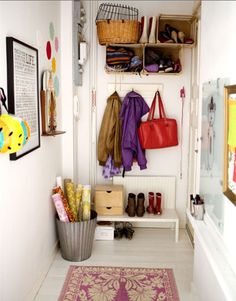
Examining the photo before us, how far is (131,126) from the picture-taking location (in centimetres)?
389

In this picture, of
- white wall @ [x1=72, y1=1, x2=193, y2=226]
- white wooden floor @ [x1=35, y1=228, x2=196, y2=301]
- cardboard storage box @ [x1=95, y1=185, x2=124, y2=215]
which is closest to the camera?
white wooden floor @ [x1=35, y1=228, x2=196, y2=301]

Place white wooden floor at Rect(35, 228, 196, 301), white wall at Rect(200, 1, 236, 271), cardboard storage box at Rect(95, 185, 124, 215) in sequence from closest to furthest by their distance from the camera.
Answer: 1. white wall at Rect(200, 1, 236, 271)
2. white wooden floor at Rect(35, 228, 196, 301)
3. cardboard storage box at Rect(95, 185, 124, 215)

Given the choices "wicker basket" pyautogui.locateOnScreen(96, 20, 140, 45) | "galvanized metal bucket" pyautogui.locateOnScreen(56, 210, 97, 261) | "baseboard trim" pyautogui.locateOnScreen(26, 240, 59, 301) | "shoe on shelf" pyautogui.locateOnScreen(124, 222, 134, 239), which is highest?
"wicker basket" pyautogui.locateOnScreen(96, 20, 140, 45)

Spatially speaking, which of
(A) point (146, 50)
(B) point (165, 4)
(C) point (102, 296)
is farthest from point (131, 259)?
(B) point (165, 4)

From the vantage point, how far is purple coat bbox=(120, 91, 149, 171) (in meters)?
3.89

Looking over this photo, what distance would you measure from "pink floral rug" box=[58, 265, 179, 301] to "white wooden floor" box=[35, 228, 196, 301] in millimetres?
74

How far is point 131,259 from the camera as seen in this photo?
3.44m

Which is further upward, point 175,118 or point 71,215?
point 175,118

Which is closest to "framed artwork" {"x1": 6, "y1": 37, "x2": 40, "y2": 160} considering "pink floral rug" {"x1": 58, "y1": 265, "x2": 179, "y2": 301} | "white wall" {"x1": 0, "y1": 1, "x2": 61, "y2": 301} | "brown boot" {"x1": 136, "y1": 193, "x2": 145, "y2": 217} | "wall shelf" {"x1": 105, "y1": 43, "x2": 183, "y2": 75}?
"white wall" {"x1": 0, "y1": 1, "x2": 61, "y2": 301}

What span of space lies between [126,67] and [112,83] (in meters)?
0.29

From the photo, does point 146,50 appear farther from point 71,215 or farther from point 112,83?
point 71,215

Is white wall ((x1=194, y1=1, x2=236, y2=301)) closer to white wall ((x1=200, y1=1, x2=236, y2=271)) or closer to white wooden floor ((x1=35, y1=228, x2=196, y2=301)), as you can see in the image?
white wall ((x1=200, y1=1, x2=236, y2=271))

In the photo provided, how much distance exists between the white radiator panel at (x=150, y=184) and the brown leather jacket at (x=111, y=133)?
25cm

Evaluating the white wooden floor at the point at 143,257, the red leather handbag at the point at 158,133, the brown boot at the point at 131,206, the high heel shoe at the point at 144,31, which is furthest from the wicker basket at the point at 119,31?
the white wooden floor at the point at 143,257
